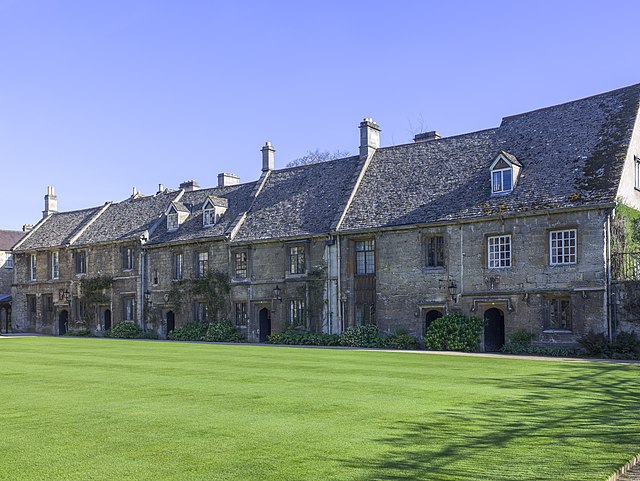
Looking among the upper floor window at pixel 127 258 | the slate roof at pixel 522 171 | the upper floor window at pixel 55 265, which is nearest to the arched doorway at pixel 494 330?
the slate roof at pixel 522 171

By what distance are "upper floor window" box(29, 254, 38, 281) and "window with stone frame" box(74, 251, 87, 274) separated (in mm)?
5037

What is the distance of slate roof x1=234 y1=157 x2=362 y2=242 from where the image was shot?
36.1 metres

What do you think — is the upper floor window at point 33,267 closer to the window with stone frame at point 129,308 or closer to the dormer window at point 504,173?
the window with stone frame at point 129,308

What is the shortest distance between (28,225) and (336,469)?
63.2 metres

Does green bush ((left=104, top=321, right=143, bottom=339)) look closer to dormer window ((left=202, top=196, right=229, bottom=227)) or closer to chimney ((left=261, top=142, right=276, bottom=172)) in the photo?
dormer window ((left=202, top=196, right=229, bottom=227))

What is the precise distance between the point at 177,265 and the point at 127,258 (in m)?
5.02

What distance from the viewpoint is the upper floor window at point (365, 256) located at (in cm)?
3347

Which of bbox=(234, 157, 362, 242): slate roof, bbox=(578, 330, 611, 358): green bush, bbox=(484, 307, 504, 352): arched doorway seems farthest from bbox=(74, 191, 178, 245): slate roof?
bbox=(578, 330, 611, 358): green bush

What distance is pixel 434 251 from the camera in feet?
103

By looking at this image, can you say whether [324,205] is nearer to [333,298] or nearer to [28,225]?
[333,298]

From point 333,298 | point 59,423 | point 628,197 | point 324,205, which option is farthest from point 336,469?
point 324,205

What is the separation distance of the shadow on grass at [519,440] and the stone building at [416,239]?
14.0m

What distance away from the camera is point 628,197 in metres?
28.3

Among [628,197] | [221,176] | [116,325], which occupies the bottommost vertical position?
[116,325]
